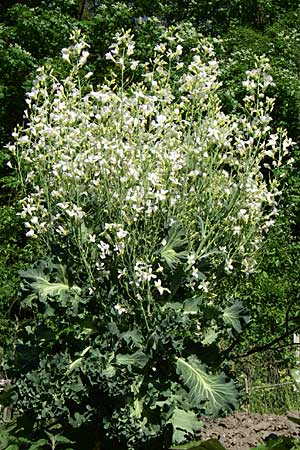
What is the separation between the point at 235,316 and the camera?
374cm

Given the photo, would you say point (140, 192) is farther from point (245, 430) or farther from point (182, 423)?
point (245, 430)

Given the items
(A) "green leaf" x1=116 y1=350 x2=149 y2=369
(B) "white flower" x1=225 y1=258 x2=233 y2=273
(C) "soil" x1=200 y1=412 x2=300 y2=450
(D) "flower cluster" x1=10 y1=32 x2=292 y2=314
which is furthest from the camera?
(C) "soil" x1=200 y1=412 x2=300 y2=450

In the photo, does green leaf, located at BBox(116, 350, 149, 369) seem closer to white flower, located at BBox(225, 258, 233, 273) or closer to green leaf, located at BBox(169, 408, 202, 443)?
green leaf, located at BBox(169, 408, 202, 443)

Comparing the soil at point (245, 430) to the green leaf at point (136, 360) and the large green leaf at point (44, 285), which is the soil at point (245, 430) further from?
the large green leaf at point (44, 285)

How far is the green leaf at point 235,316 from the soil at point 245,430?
0.59 m

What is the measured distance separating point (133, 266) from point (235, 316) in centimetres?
64

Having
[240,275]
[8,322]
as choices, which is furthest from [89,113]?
[8,322]

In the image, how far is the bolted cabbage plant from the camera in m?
3.39

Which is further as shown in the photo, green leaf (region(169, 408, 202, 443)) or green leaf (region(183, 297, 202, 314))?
green leaf (region(183, 297, 202, 314))

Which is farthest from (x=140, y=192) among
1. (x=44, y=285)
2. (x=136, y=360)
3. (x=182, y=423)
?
(x=182, y=423)

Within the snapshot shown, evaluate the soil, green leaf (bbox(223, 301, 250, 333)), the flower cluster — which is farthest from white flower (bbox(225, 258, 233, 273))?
the soil

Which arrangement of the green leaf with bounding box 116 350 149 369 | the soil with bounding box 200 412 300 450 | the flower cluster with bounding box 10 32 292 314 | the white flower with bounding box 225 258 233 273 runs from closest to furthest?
the green leaf with bounding box 116 350 149 369 → the flower cluster with bounding box 10 32 292 314 → the white flower with bounding box 225 258 233 273 → the soil with bounding box 200 412 300 450

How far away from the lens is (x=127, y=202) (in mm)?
3432

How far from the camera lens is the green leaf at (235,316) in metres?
3.69
